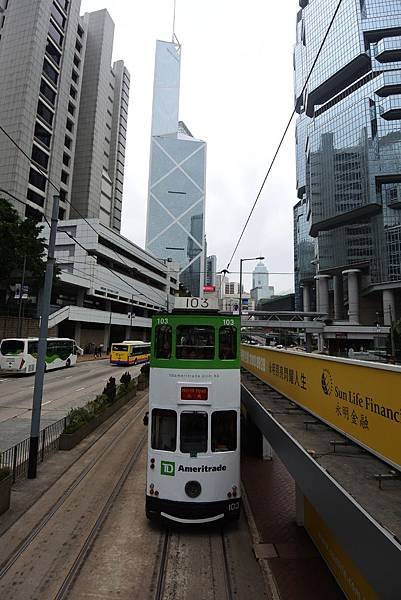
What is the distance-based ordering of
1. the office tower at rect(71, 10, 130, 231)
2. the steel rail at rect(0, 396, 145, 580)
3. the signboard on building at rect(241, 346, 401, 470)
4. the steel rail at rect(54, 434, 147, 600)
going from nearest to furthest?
the signboard on building at rect(241, 346, 401, 470), the steel rail at rect(54, 434, 147, 600), the steel rail at rect(0, 396, 145, 580), the office tower at rect(71, 10, 130, 231)

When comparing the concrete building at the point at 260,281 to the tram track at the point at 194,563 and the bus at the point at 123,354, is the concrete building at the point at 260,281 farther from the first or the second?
the tram track at the point at 194,563

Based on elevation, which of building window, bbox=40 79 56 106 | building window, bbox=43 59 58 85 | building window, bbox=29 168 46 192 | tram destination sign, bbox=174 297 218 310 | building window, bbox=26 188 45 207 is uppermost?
building window, bbox=43 59 58 85

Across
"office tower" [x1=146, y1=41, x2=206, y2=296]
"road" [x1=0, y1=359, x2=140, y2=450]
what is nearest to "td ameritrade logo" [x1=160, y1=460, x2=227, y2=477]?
"road" [x1=0, y1=359, x2=140, y2=450]

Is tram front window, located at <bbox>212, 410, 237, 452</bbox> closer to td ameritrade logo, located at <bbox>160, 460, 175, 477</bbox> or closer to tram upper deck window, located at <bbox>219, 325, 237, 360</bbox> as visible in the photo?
td ameritrade logo, located at <bbox>160, 460, 175, 477</bbox>

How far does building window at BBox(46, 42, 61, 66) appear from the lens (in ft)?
201

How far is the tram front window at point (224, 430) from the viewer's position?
770cm

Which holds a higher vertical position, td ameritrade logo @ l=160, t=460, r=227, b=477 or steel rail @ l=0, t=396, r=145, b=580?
td ameritrade logo @ l=160, t=460, r=227, b=477

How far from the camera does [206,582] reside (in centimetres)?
601

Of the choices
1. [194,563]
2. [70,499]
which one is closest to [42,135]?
[70,499]

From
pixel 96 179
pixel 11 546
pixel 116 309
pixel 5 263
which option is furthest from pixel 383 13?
pixel 11 546

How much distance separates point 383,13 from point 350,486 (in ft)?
380

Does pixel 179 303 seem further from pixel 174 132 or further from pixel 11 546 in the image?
pixel 174 132

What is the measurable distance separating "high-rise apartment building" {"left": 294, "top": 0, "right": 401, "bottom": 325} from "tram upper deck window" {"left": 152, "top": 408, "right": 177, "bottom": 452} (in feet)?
258

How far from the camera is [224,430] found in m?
7.81
